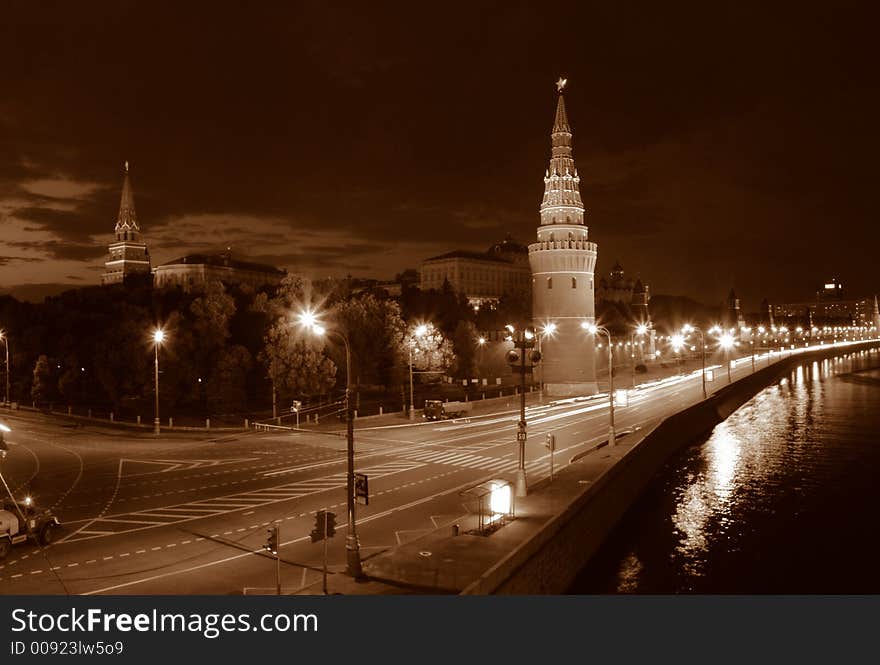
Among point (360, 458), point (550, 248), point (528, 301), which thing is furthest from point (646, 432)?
point (528, 301)

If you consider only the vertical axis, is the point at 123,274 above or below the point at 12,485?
above

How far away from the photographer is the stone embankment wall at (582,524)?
18.8 metres

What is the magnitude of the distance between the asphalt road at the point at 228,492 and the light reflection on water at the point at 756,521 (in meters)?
5.22

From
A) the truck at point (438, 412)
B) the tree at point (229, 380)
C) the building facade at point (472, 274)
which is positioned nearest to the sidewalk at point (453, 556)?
the truck at point (438, 412)

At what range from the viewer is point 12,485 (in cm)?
3250

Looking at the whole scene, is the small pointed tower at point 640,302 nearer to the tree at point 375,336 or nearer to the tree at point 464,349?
the tree at point 464,349

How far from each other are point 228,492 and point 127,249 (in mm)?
150640

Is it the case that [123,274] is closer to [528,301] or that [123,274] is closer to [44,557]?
[528,301]

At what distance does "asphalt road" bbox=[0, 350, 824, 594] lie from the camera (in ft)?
64.8

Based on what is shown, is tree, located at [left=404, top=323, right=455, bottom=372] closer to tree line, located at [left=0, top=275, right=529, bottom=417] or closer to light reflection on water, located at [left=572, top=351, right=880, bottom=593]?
tree line, located at [left=0, top=275, right=529, bottom=417]

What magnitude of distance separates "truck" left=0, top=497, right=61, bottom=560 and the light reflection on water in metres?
16.9

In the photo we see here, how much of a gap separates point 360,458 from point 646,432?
56.9 ft

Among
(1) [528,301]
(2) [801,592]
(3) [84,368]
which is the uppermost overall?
(1) [528,301]

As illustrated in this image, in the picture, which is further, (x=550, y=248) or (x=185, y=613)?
(x=550, y=248)
